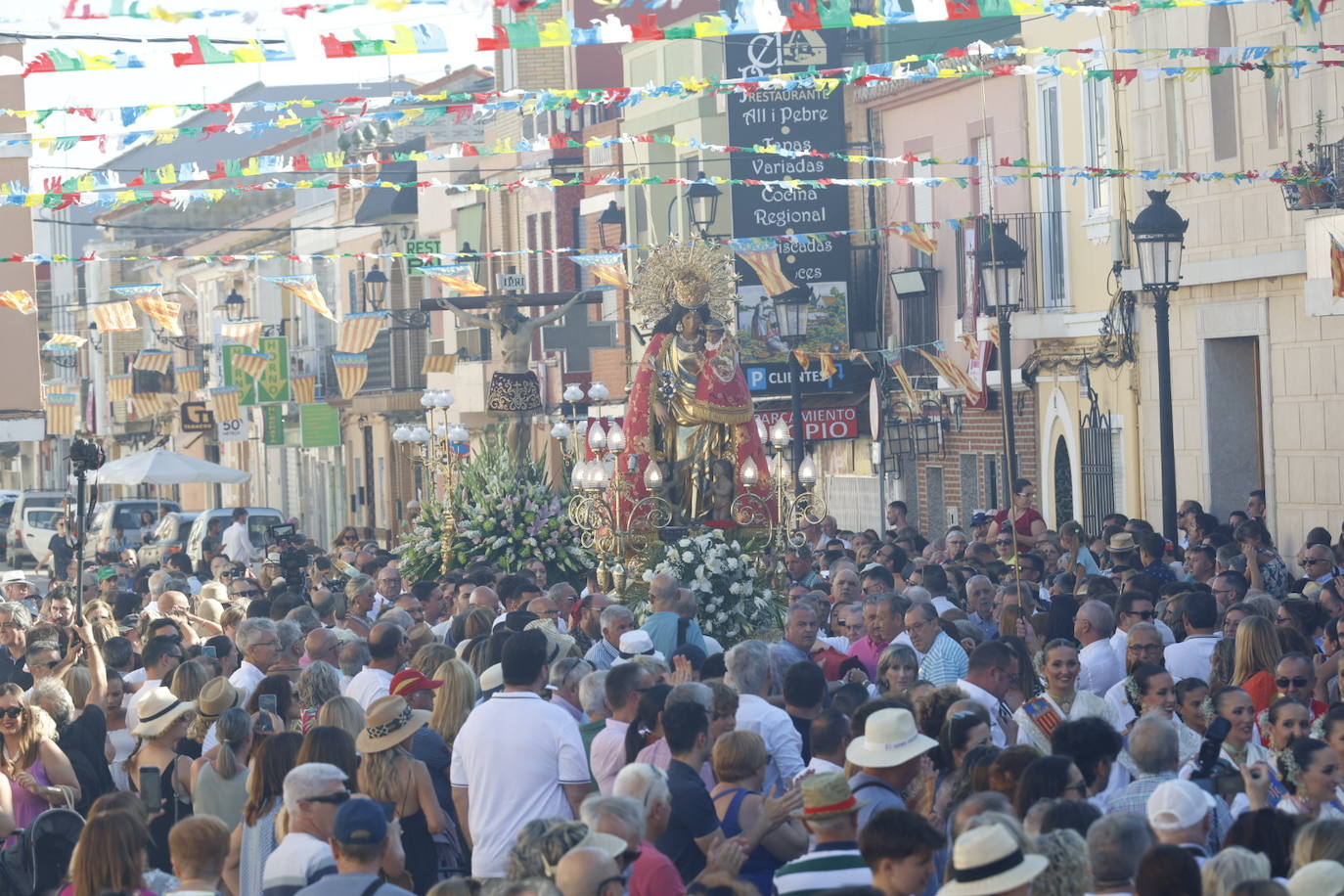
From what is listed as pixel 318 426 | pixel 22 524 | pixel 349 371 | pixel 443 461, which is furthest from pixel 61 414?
pixel 443 461

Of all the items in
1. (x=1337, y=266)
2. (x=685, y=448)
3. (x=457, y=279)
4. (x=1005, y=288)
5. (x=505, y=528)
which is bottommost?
(x=505, y=528)

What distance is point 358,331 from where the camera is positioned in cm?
4434

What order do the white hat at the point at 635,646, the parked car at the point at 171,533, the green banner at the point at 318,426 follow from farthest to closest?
1. the green banner at the point at 318,426
2. the parked car at the point at 171,533
3. the white hat at the point at 635,646

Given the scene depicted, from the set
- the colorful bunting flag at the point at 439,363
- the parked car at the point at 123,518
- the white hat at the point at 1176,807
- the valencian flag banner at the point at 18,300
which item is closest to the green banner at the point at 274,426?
the colorful bunting flag at the point at 439,363

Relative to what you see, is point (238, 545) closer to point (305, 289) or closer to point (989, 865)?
point (305, 289)

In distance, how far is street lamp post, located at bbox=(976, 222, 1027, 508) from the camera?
18.0 meters

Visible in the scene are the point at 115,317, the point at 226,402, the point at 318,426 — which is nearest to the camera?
the point at 115,317

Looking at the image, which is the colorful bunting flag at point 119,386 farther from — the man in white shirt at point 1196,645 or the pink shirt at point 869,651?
the man in white shirt at point 1196,645

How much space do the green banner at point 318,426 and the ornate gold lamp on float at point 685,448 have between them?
34433mm

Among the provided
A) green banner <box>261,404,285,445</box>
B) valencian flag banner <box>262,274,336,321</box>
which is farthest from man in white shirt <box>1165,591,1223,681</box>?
green banner <box>261,404,285,445</box>

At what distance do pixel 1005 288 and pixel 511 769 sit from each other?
13236 millimetres

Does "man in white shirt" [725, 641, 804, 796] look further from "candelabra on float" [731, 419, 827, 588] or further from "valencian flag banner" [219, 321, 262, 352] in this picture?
"valencian flag banner" [219, 321, 262, 352]

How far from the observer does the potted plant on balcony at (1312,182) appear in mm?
17531

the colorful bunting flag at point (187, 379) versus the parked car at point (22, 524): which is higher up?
the colorful bunting flag at point (187, 379)
